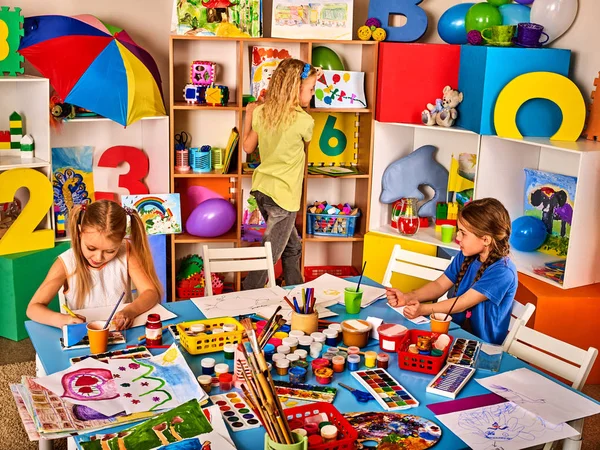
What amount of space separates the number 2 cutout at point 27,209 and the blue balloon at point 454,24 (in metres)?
2.28

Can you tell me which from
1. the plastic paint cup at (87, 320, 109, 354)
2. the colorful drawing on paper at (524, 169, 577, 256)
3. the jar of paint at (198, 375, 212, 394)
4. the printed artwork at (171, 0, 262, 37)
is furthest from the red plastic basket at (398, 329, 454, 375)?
the printed artwork at (171, 0, 262, 37)

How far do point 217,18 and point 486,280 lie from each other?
229 cm

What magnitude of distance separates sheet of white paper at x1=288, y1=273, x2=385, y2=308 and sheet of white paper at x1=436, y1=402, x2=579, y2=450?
2.71 feet

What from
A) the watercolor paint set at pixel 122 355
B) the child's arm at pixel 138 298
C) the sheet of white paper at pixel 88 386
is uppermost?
the child's arm at pixel 138 298

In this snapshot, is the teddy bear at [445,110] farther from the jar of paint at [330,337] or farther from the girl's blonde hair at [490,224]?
the jar of paint at [330,337]

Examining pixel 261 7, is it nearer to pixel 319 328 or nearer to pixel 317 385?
pixel 319 328

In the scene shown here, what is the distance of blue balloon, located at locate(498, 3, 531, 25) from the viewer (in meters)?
3.84

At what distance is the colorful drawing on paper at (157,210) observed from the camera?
4156 millimetres

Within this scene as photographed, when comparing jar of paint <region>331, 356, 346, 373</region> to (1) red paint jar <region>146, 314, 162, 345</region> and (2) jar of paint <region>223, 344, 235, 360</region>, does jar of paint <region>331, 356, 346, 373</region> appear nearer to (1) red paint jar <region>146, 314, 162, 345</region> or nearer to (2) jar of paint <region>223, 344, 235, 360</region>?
(2) jar of paint <region>223, 344, 235, 360</region>

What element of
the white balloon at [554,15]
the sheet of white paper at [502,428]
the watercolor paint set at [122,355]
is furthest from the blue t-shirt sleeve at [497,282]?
the white balloon at [554,15]

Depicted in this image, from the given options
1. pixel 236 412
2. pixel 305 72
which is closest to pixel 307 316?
pixel 236 412

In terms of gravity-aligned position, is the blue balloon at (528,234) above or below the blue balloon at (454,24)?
below

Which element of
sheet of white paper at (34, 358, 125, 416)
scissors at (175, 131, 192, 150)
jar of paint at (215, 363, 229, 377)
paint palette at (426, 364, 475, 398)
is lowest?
paint palette at (426, 364, 475, 398)

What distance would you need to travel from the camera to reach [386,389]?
78.5 inches
